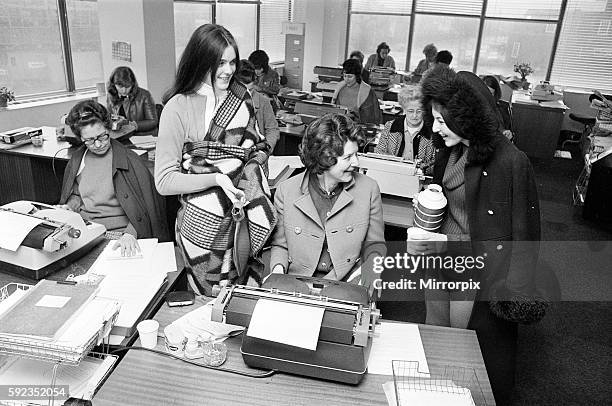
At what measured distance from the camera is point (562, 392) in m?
2.53

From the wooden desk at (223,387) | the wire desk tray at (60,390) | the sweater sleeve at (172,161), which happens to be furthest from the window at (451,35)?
the wire desk tray at (60,390)

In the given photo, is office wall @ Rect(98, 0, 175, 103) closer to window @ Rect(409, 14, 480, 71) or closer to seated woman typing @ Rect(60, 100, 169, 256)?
seated woman typing @ Rect(60, 100, 169, 256)

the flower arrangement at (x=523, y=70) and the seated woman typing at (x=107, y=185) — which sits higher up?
the flower arrangement at (x=523, y=70)

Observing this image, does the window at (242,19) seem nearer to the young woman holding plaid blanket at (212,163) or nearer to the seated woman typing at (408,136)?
the seated woman typing at (408,136)

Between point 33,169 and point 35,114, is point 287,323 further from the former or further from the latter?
point 35,114

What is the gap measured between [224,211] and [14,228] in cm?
76

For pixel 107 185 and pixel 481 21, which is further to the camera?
pixel 481 21

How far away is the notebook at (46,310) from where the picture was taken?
1300 millimetres

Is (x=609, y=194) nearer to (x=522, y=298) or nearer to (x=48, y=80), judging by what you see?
(x=522, y=298)

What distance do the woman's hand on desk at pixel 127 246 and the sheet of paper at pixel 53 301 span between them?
48cm

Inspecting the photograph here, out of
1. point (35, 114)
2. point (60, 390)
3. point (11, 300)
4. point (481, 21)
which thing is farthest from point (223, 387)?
point (481, 21)

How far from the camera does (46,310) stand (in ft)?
4.56

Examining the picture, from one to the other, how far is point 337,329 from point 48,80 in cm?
536

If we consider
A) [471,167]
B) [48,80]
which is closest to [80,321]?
[471,167]
